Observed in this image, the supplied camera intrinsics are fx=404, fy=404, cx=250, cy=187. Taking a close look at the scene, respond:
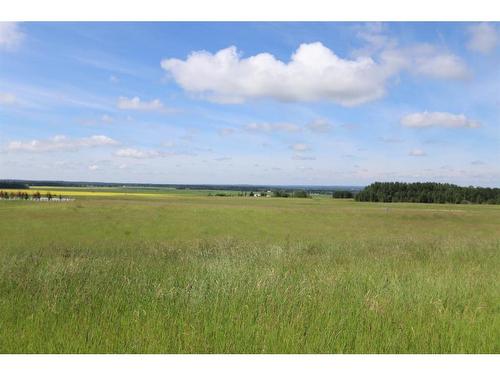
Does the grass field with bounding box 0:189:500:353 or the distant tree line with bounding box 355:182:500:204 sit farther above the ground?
the distant tree line with bounding box 355:182:500:204

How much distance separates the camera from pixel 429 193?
93.2m

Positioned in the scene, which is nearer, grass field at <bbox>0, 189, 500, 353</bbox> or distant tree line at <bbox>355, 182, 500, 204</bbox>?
grass field at <bbox>0, 189, 500, 353</bbox>

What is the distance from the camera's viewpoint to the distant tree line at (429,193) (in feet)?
302

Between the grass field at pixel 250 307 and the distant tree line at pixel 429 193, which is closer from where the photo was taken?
the grass field at pixel 250 307

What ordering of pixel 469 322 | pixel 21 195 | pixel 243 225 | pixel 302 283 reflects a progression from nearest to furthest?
1. pixel 469 322
2. pixel 302 283
3. pixel 243 225
4. pixel 21 195

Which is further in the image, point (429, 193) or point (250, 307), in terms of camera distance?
point (429, 193)

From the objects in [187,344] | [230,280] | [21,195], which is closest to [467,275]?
[230,280]

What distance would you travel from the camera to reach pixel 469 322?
5117 millimetres

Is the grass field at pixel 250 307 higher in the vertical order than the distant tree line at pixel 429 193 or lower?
lower

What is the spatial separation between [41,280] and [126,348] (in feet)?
9.47

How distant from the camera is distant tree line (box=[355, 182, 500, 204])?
92188 mm

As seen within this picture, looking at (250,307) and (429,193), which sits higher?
(429,193)

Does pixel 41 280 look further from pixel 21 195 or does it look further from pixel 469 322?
pixel 21 195

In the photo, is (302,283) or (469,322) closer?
(469,322)
